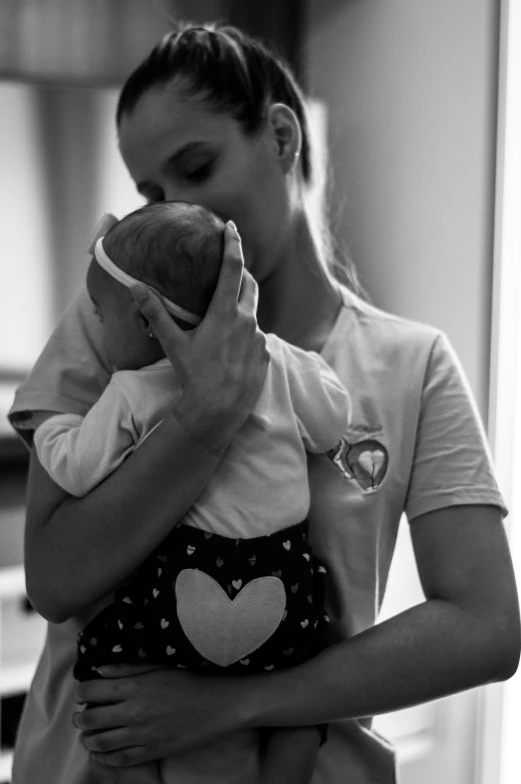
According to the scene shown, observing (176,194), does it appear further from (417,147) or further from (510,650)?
(417,147)

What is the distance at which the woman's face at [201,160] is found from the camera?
1.08 m

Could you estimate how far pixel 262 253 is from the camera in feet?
3.83

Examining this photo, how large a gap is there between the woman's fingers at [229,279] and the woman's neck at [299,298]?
0.91 ft

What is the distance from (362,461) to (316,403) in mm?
147

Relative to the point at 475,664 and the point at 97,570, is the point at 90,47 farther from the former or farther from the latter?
the point at 475,664

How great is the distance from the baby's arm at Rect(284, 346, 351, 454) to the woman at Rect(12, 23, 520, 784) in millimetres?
72

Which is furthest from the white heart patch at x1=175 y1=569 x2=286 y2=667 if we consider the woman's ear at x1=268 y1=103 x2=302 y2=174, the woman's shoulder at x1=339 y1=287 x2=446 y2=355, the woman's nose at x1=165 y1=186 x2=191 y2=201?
the woman's ear at x1=268 y1=103 x2=302 y2=174

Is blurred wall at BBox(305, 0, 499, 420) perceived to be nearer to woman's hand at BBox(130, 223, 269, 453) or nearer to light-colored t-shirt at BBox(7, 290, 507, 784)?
light-colored t-shirt at BBox(7, 290, 507, 784)

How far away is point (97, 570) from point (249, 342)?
0.32 meters

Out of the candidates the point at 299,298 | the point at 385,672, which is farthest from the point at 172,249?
the point at 385,672

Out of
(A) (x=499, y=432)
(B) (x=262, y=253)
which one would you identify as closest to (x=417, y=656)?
(B) (x=262, y=253)

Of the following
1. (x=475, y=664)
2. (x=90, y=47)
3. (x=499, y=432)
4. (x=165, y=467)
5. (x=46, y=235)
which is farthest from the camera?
(x=90, y=47)

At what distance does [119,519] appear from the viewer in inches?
35.4

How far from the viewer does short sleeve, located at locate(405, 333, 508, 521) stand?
105 centimetres
